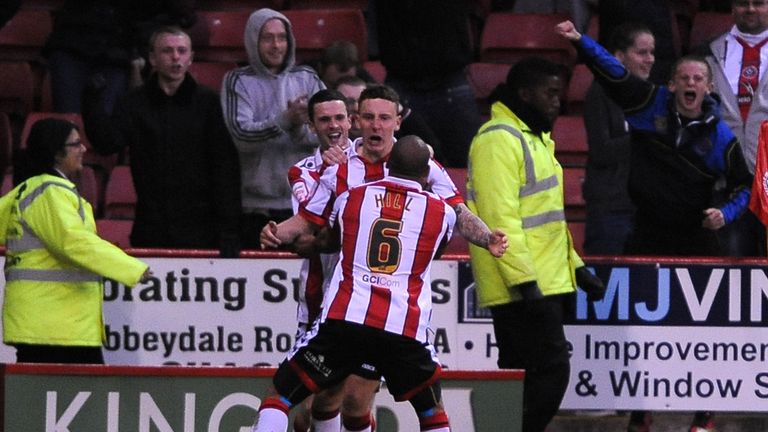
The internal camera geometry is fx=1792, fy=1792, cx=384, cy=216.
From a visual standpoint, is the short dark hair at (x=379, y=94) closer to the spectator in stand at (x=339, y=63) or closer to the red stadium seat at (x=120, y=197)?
the spectator in stand at (x=339, y=63)

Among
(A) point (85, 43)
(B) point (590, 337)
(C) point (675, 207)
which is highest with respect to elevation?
(A) point (85, 43)

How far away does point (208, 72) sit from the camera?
11820 millimetres

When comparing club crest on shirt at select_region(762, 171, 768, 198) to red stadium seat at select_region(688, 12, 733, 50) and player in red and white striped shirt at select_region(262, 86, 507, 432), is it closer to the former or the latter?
player in red and white striped shirt at select_region(262, 86, 507, 432)

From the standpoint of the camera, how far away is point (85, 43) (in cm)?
1105

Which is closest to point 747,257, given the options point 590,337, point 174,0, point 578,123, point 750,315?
point 750,315

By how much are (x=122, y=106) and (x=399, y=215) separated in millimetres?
2844

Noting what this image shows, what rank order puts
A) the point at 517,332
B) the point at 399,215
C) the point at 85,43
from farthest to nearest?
the point at 85,43, the point at 517,332, the point at 399,215

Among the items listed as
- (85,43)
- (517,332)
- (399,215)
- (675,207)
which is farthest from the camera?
(85,43)

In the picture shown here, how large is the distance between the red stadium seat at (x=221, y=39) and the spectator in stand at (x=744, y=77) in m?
3.57

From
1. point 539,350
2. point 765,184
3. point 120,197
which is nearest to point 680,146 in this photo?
point 765,184

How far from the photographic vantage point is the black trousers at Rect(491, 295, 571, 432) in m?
8.36

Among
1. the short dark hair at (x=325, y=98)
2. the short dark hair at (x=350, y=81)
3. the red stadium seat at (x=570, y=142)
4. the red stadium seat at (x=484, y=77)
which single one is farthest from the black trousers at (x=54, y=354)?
the red stadium seat at (x=484, y=77)

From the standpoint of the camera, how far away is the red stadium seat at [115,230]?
35.2 ft

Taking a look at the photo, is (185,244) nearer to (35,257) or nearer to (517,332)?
(35,257)
